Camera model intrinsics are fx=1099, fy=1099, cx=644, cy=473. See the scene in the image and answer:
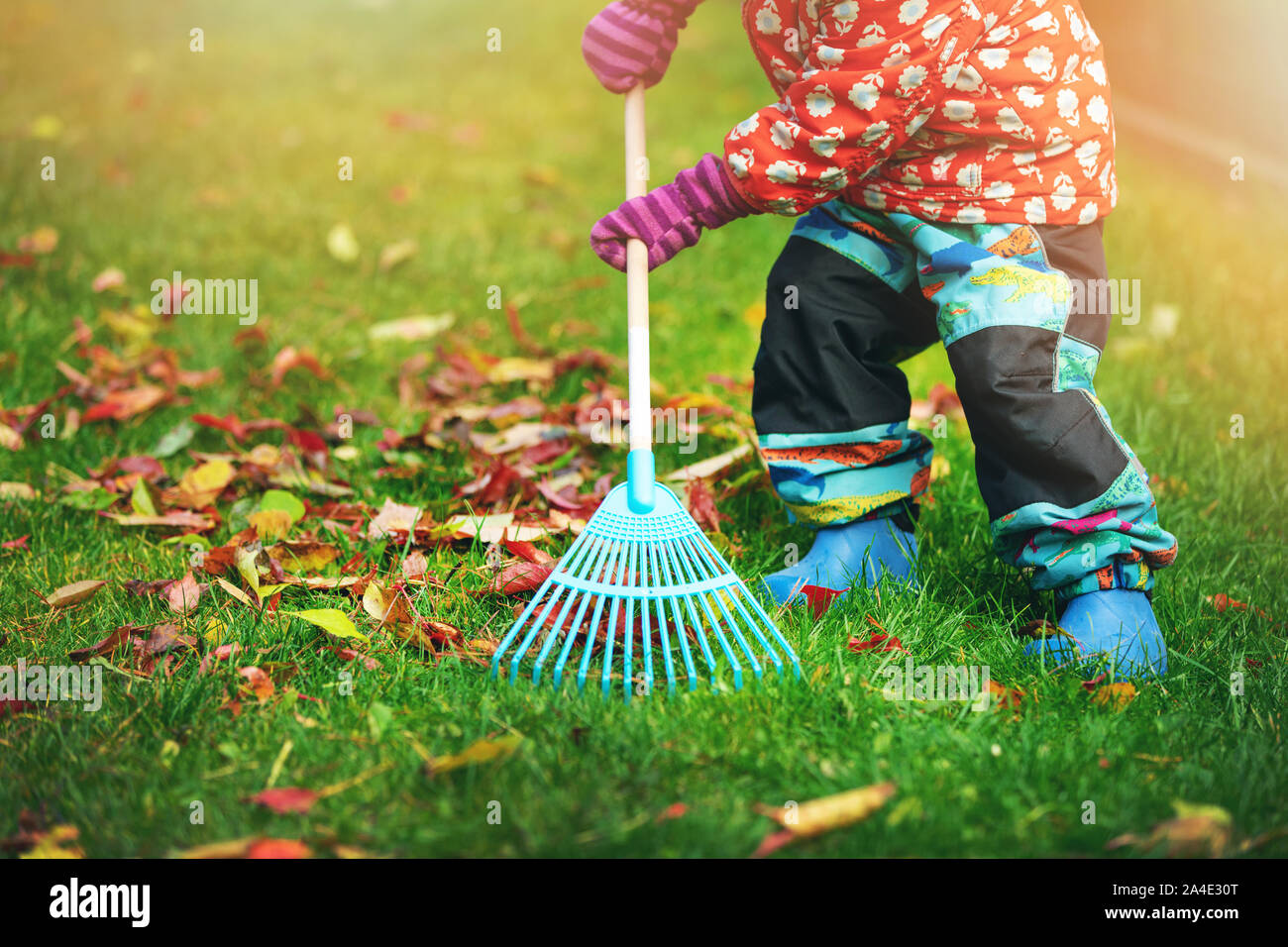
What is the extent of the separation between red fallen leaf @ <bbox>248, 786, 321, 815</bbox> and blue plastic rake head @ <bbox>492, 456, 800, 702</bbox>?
40cm

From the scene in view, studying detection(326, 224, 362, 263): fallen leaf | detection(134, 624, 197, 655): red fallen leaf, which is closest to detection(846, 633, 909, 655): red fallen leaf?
detection(134, 624, 197, 655): red fallen leaf

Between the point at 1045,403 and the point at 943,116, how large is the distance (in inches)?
21.2

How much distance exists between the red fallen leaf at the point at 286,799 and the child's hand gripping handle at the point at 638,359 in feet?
2.52

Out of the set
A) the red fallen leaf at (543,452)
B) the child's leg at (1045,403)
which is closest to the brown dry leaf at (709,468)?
the red fallen leaf at (543,452)

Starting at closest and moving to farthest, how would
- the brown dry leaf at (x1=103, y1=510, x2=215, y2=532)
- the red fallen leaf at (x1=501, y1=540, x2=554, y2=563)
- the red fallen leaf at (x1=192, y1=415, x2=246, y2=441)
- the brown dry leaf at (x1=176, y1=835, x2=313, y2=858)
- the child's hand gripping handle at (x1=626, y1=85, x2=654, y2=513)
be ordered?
the brown dry leaf at (x1=176, y1=835, x2=313, y2=858), the child's hand gripping handle at (x1=626, y1=85, x2=654, y2=513), the red fallen leaf at (x1=501, y1=540, x2=554, y2=563), the brown dry leaf at (x1=103, y1=510, x2=215, y2=532), the red fallen leaf at (x1=192, y1=415, x2=246, y2=441)

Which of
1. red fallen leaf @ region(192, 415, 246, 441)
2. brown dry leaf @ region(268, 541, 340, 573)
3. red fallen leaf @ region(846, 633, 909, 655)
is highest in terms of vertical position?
red fallen leaf @ region(192, 415, 246, 441)

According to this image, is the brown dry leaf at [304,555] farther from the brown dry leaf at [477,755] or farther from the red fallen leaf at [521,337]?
the red fallen leaf at [521,337]

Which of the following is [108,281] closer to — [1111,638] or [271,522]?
[271,522]

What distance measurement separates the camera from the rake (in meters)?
1.88

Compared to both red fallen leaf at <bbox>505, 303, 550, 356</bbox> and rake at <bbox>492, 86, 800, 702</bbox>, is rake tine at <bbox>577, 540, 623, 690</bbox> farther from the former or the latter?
red fallen leaf at <bbox>505, 303, 550, 356</bbox>

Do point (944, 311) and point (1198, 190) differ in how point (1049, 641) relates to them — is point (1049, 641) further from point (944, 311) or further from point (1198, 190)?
point (1198, 190)

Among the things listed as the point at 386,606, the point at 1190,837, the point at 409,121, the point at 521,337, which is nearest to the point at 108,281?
the point at 521,337

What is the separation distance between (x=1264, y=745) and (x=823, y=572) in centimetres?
83
